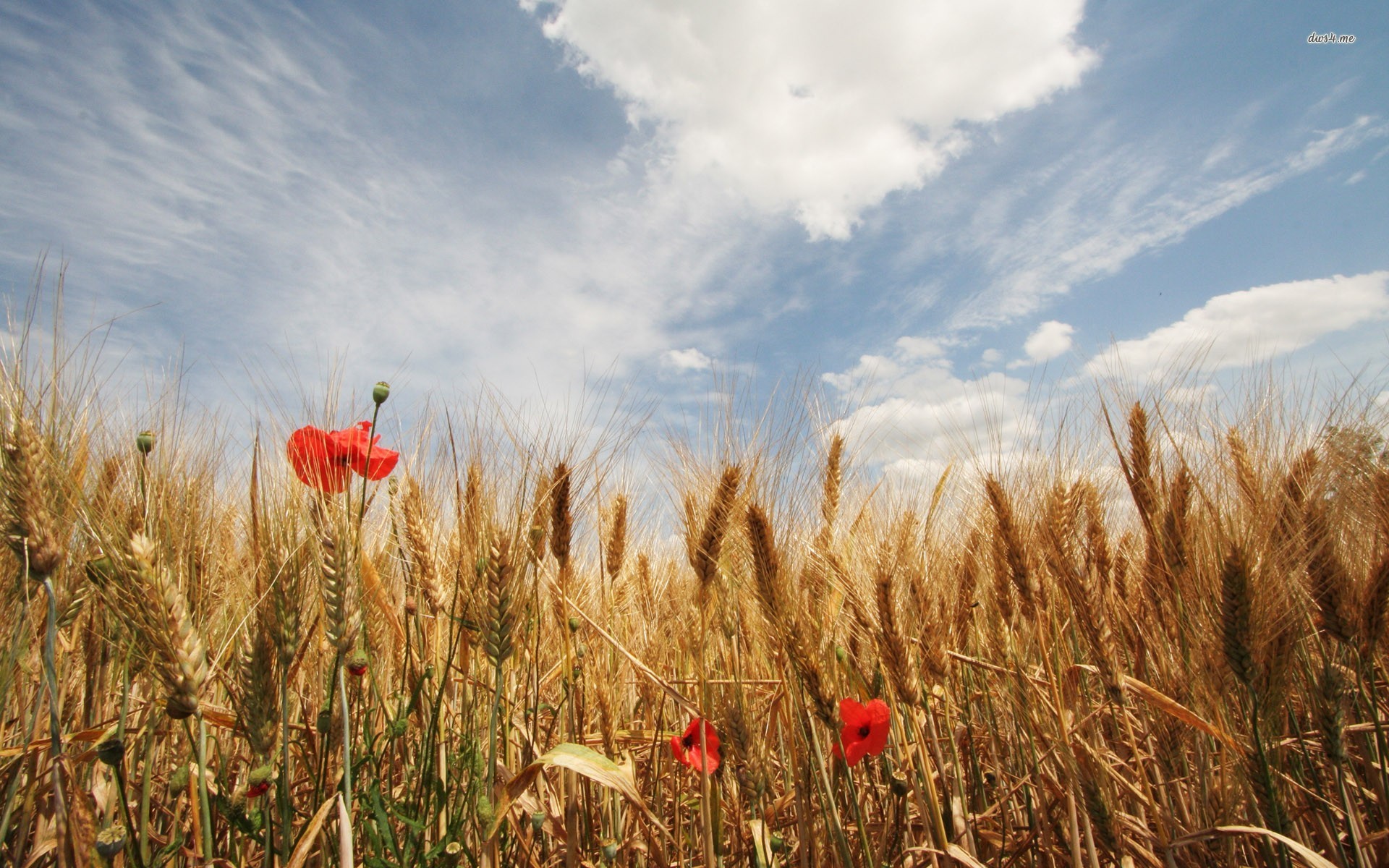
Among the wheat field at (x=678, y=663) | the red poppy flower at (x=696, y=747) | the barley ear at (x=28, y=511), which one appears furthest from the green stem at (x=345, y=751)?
the red poppy flower at (x=696, y=747)

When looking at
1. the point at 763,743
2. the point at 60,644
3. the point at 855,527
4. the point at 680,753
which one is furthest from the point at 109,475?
the point at 855,527

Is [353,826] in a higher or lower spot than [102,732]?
lower

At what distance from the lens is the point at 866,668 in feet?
7.63

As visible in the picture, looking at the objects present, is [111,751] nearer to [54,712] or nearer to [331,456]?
[54,712]

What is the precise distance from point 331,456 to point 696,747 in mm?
1248

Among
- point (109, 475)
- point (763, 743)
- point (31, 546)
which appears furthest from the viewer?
point (763, 743)

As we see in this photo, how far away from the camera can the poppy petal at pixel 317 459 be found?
1.55m

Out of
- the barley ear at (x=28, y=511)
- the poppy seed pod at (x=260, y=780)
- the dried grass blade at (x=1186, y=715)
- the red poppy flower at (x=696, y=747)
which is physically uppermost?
the barley ear at (x=28, y=511)

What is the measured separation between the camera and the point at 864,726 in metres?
1.78

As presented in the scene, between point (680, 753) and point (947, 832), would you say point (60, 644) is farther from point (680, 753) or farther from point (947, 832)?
point (947, 832)

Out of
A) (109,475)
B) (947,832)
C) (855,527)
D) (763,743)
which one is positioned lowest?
(947,832)

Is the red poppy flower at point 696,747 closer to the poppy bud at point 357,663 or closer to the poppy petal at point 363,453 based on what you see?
the poppy bud at point 357,663

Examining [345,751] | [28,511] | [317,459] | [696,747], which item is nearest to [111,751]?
[345,751]

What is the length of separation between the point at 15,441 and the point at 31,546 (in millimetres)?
242
